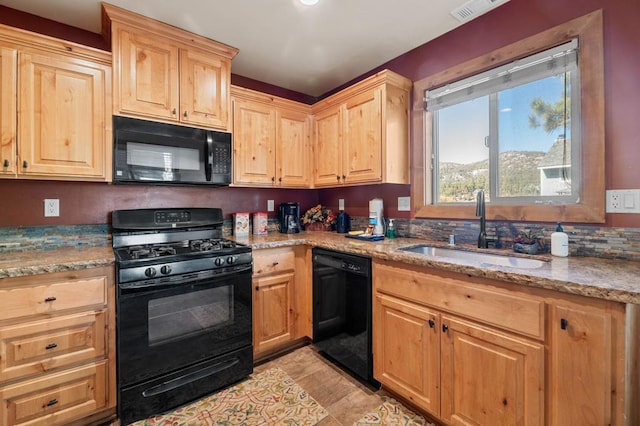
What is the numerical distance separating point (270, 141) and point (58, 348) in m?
2.02

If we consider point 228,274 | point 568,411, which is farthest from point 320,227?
point 568,411

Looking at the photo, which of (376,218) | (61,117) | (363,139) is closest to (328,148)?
(363,139)

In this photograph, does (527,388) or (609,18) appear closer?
(527,388)

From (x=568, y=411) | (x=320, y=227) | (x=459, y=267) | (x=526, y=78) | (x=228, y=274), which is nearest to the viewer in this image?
(x=568, y=411)

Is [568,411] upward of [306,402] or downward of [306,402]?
upward

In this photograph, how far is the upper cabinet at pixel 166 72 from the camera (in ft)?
6.23

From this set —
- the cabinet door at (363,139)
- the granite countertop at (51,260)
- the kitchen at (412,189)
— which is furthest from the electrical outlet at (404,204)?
the granite countertop at (51,260)

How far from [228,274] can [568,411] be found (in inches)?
71.5

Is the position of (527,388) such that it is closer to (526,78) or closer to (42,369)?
(526,78)

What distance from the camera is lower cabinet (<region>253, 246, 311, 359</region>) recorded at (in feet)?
7.23

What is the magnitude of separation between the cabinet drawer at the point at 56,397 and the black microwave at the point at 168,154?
3.78 ft

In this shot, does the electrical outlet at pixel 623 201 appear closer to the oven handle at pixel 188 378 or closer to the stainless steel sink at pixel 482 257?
the stainless steel sink at pixel 482 257

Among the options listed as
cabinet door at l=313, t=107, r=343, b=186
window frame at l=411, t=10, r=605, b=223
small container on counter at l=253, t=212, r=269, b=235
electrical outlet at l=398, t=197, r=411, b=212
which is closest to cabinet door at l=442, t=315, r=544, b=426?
window frame at l=411, t=10, r=605, b=223

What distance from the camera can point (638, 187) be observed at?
141 cm
